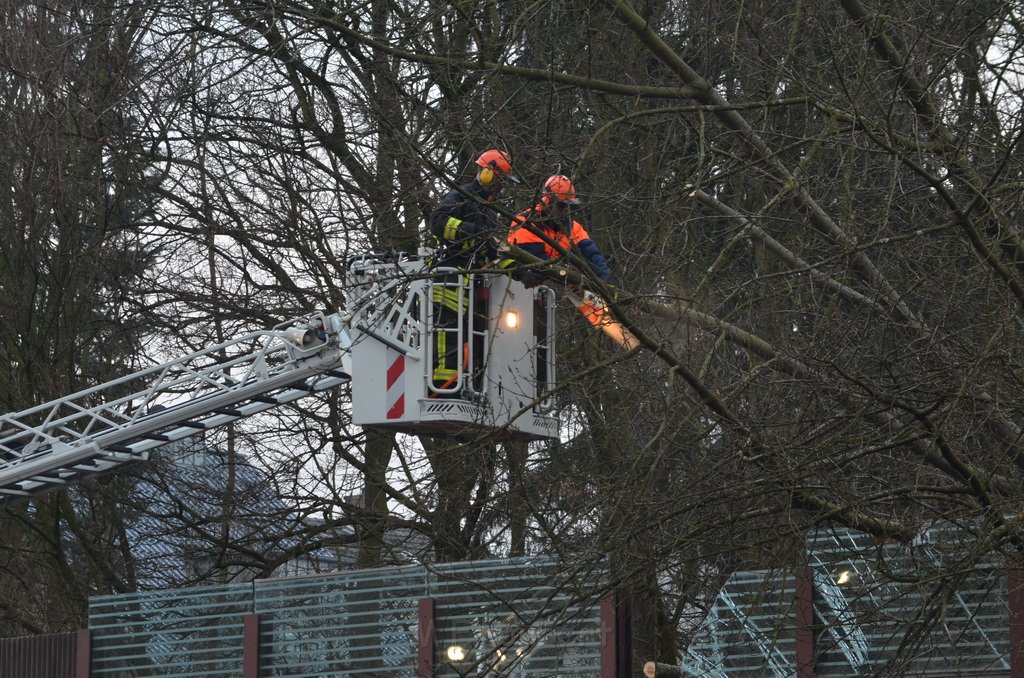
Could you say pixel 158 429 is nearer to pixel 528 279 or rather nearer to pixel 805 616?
pixel 528 279

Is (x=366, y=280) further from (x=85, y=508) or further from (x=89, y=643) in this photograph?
(x=85, y=508)

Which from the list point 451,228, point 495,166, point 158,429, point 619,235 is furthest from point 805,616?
point 158,429

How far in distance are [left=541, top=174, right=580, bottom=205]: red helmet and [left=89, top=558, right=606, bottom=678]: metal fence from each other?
2.72 meters

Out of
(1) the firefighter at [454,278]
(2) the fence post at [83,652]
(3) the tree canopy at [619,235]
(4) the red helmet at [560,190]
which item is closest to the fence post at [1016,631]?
(3) the tree canopy at [619,235]

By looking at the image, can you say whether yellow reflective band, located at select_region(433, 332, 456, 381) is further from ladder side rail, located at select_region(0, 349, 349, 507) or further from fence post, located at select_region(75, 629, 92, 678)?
fence post, located at select_region(75, 629, 92, 678)

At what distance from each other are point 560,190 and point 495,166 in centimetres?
50

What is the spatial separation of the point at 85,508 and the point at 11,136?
12.2 feet

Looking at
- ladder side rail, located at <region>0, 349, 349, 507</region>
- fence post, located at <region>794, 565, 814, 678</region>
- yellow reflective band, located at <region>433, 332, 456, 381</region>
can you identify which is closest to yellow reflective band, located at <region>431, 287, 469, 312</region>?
yellow reflective band, located at <region>433, 332, 456, 381</region>

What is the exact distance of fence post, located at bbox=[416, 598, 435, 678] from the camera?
11242 millimetres

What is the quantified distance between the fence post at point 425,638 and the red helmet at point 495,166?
3745mm

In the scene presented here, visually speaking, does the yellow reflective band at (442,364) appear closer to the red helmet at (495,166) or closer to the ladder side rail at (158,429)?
the ladder side rail at (158,429)

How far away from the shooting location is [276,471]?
15.0 meters

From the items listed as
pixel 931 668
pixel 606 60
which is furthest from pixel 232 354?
pixel 931 668

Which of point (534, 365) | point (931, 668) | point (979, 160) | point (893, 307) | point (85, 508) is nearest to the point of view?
point (893, 307)
